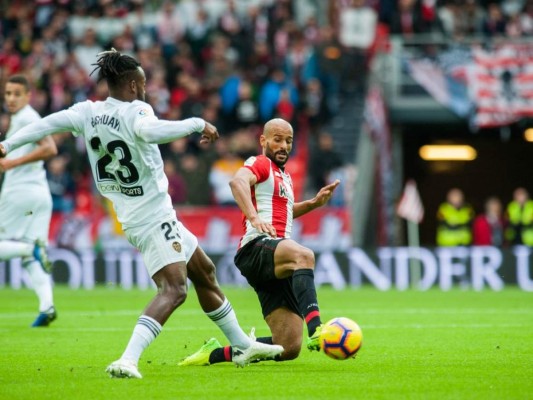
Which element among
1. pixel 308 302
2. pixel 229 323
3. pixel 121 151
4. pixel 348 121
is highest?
pixel 348 121

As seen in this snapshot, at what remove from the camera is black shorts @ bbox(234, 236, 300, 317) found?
8.59 m

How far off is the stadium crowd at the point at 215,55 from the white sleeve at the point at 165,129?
46.1 ft

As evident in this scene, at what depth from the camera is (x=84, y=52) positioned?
25.6 metres

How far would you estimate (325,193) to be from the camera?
8.84 meters

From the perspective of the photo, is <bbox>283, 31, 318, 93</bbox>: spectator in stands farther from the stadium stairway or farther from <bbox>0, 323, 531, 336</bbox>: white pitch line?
<bbox>0, 323, 531, 336</bbox>: white pitch line

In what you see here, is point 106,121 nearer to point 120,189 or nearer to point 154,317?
point 120,189

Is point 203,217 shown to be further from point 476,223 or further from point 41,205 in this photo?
point 41,205

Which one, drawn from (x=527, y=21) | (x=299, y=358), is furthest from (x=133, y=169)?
(x=527, y=21)

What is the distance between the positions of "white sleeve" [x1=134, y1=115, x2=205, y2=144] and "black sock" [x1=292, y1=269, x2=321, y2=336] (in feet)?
4.63

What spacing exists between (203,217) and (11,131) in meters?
9.86

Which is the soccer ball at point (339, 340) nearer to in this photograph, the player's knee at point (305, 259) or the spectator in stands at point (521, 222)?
the player's knee at point (305, 259)

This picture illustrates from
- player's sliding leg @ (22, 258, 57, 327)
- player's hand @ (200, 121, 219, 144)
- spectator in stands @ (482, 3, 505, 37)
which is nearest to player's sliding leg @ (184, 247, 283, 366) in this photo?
player's hand @ (200, 121, 219, 144)

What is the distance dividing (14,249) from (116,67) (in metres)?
5.18

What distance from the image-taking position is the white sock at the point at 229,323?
8.31m
